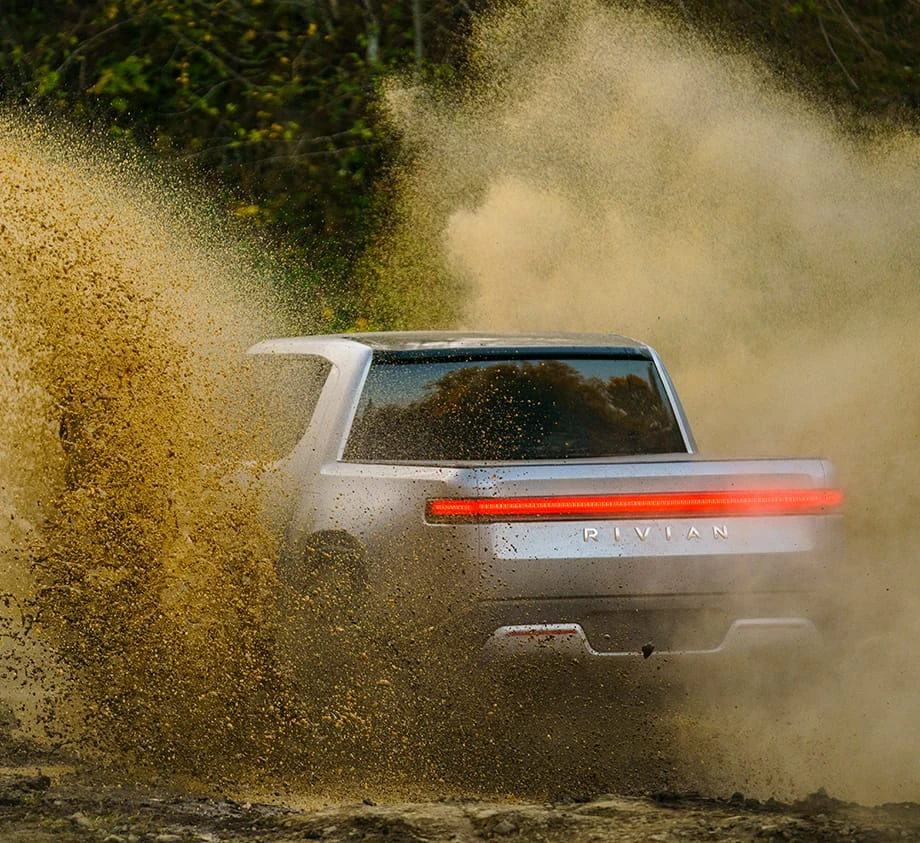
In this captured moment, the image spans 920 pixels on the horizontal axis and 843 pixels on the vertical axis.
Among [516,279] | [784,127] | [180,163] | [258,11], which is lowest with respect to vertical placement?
[180,163]

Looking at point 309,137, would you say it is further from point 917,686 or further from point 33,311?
point 917,686

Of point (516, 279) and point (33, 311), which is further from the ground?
point (33, 311)

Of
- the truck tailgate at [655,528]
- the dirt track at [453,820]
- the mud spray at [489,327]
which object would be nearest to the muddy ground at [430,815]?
the dirt track at [453,820]

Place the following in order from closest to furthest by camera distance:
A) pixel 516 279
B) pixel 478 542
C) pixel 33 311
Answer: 1. pixel 478 542
2. pixel 33 311
3. pixel 516 279

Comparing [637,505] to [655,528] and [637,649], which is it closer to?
[655,528]

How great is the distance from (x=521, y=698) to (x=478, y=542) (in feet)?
1.85

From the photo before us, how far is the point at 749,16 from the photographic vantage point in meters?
17.5

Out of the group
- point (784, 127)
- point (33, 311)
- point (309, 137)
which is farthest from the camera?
point (309, 137)

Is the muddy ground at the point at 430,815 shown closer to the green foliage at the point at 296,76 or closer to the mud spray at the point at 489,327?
the mud spray at the point at 489,327

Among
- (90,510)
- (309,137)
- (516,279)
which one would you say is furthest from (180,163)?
(90,510)

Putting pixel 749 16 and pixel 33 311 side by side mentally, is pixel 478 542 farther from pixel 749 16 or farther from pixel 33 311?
pixel 749 16

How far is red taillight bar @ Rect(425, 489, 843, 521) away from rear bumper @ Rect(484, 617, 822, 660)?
387mm

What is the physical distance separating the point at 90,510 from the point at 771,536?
285 centimetres

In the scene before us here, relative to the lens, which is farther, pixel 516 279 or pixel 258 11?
pixel 258 11
